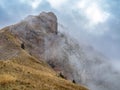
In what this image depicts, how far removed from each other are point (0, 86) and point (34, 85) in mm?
6025

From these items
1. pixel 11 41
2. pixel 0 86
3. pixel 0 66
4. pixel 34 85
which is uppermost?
pixel 11 41

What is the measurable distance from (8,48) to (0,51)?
563cm

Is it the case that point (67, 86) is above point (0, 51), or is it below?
below

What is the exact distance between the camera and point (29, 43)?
19575 cm

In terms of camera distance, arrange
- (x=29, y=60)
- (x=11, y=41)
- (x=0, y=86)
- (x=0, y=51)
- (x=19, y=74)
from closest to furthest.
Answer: (x=0, y=86) → (x=19, y=74) → (x=29, y=60) → (x=0, y=51) → (x=11, y=41)

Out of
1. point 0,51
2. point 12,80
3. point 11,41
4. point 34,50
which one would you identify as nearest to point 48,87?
point 12,80

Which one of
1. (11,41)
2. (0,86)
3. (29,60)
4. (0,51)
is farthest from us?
(11,41)

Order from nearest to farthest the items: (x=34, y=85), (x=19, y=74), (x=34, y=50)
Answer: (x=34, y=85)
(x=19, y=74)
(x=34, y=50)

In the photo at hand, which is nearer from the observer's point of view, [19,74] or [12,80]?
[12,80]

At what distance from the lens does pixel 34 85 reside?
51.6 m

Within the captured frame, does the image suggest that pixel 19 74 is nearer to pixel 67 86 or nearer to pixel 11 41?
pixel 67 86

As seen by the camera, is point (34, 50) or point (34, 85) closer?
point (34, 85)

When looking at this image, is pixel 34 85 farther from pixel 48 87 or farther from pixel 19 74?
pixel 19 74

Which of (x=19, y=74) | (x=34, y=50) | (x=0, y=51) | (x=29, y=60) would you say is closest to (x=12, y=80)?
(x=19, y=74)
